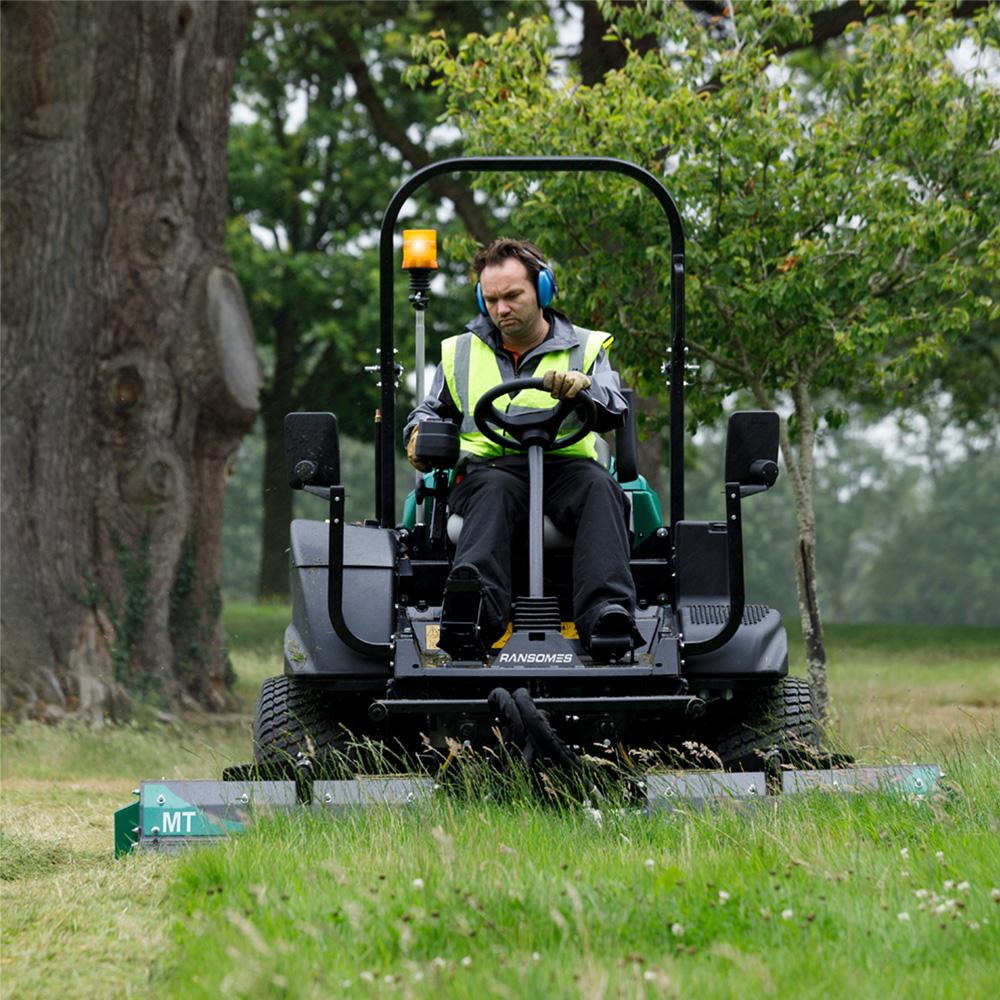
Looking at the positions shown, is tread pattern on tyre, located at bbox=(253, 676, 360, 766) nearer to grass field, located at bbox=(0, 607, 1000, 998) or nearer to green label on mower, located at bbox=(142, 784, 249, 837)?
green label on mower, located at bbox=(142, 784, 249, 837)

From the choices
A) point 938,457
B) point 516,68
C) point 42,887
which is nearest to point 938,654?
point 516,68

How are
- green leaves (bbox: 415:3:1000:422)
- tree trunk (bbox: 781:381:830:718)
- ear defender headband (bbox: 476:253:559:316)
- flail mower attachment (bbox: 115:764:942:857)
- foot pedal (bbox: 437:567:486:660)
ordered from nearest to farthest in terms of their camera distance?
1. flail mower attachment (bbox: 115:764:942:857)
2. foot pedal (bbox: 437:567:486:660)
3. ear defender headband (bbox: 476:253:559:316)
4. green leaves (bbox: 415:3:1000:422)
5. tree trunk (bbox: 781:381:830:718)

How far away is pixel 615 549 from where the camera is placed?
18.5ft

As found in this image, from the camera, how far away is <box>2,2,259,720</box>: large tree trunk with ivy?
11023 millimetres

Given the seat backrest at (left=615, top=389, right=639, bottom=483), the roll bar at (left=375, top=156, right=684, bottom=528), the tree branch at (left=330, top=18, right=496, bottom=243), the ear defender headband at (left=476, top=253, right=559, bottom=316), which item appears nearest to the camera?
the ear defender headband at (left=476, top=253, right=559, bottom=316)

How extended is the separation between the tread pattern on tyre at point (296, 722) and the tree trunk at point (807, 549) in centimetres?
469

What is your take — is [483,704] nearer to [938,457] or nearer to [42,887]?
[42,887]

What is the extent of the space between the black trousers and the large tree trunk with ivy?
574 cm

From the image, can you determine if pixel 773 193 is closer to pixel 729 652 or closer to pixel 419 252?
pixel 419 252

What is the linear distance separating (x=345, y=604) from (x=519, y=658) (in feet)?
2.19

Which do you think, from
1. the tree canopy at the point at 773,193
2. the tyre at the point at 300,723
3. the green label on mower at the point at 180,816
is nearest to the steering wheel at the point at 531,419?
the tyre at the point at 300,723

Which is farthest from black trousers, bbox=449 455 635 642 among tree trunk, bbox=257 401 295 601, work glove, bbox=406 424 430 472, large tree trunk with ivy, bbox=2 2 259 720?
tree trunk, bbox=257 401 295 601

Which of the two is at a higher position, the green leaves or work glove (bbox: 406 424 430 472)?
the green leaves

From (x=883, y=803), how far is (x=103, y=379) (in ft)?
24.7
